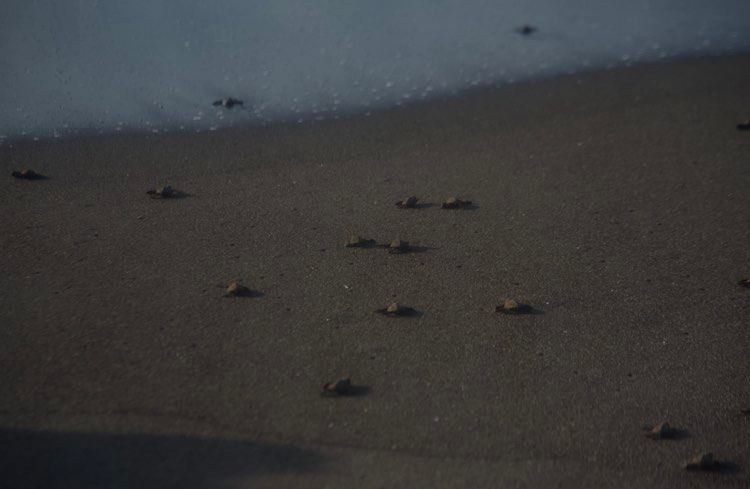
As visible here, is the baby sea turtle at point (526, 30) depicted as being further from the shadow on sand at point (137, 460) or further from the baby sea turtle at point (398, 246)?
the shadow on sand at point (137, 460)

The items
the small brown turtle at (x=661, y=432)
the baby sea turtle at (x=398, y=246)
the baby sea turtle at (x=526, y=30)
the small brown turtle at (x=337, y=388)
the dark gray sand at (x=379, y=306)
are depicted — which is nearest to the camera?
the dark gray sand at (x=379, y=306)

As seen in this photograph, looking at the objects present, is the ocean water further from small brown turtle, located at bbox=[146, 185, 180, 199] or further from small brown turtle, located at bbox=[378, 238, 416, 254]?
small brown turtle, located at bbox=[378, 238, 416, 254]

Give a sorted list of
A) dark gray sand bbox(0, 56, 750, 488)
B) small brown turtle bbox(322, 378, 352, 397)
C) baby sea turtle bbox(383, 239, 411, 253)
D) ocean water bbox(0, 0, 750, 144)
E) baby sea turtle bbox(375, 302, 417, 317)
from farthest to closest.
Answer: ocean water bbox(0, 0, 750, 144)
baby sea turtle bbox(383, 239, 411, 253)
baby sea turtle bbox(375, 302, 417, 317)
small brown turtle bbox(322, 378, 352, 397)
dark gray sand bbox(0, 56, 750, 488)

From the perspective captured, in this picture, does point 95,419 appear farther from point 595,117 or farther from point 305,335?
point 595,117

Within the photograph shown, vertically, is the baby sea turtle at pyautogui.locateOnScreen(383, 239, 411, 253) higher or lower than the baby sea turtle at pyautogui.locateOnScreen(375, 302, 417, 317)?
higher

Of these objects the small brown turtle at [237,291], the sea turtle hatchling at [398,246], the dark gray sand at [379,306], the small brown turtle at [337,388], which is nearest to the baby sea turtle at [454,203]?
the dark gray sand at [379,306]

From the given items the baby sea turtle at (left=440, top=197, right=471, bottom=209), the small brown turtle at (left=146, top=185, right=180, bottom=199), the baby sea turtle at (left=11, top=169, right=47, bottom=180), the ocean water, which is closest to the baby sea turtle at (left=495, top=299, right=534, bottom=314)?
the baby sea turtle at (left=440, top=197, right=471, bottom=209)

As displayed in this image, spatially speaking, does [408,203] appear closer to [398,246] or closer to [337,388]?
[398,246]

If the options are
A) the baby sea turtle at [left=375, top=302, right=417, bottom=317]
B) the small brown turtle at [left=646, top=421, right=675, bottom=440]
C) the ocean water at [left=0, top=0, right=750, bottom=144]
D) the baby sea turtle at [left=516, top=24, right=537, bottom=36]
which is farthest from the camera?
the baby sea turtle at [left=516, top=24, right=537, bottom=36]
